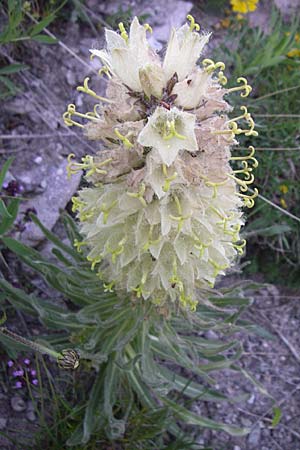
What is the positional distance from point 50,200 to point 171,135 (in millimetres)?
1631

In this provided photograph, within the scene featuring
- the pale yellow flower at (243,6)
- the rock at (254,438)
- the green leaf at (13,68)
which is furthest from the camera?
the pale yellow flower at (243,6)

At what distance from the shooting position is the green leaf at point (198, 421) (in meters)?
2.57

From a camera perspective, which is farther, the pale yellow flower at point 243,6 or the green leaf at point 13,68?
the pale yellow flower at point 243,6

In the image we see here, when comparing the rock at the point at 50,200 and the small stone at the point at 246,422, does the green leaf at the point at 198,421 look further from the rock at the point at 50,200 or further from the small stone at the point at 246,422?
the rock at the point at 50,200

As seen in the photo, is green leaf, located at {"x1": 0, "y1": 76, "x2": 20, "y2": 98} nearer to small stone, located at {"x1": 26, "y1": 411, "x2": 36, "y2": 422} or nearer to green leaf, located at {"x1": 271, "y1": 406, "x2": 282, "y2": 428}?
small stone, located at {"x1": 26, "y1": 411, "x2": 36, "y2": 422}

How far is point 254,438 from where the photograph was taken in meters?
A: 2.86

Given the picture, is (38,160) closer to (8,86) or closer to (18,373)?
(8,86)

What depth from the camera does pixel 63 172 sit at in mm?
3244

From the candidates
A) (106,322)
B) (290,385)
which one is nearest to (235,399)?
(290,385)

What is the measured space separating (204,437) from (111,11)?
261cm

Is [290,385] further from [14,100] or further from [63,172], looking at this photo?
[14,100]

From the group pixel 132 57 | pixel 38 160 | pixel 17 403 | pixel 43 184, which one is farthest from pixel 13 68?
pixel 17 403

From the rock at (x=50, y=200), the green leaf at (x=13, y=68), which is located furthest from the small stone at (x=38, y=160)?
the green leaf at (x=13, y=68)

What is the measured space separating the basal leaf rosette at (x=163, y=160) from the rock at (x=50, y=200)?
3.46 ft
